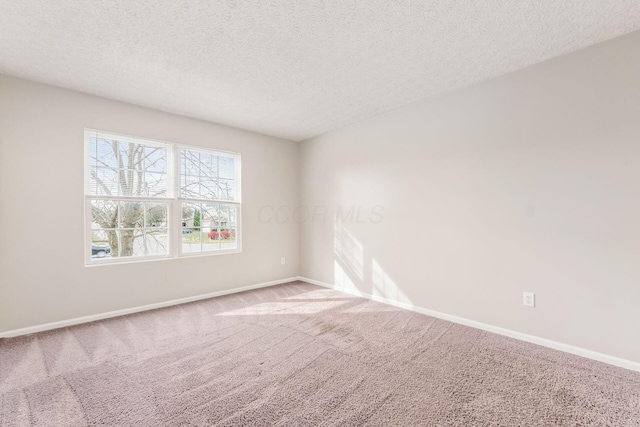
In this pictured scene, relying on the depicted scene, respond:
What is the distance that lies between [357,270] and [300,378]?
2.23 meters

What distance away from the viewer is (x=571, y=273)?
2385mm

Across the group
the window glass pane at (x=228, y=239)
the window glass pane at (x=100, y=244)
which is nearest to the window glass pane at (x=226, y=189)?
the window glass pane at (x=228, y=239)

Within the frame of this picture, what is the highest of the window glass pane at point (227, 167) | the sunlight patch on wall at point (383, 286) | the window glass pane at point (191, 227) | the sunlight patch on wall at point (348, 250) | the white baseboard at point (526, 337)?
the window glass pane at point (227, 167)

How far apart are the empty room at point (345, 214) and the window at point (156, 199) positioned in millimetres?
25

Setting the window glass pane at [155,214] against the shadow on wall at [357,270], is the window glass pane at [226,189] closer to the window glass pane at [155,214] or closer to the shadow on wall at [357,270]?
the window glass pane at [155,214]

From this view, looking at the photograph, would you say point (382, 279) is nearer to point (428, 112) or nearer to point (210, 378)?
point (428, 112)

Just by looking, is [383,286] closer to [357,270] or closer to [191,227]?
[357,270]

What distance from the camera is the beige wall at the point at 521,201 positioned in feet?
7.18

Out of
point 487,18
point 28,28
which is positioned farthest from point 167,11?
point 487,18

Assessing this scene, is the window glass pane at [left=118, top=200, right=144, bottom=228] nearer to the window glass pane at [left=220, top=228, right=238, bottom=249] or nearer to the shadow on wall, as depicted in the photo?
the window glass pane at [left=220, top=228, right=238, bottom=249]

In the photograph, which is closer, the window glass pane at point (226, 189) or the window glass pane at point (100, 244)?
the window glass pane at point (100, 244)

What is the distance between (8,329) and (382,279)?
398cm

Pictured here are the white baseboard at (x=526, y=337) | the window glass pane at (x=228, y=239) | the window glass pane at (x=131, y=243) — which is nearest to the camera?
the white baseboard at (x=526, y=337)

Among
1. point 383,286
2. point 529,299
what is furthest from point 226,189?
point 529,299
